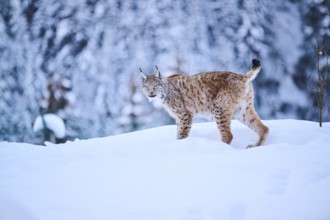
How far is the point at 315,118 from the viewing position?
8602 millimetres

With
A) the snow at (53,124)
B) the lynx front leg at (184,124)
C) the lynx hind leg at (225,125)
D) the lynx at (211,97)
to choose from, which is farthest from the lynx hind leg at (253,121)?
the snow at (53,124)

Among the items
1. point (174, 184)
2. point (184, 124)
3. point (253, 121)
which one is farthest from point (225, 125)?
point (174, 184)

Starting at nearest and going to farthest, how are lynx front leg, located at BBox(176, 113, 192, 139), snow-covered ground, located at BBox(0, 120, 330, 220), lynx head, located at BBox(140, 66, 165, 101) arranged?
snow-covered ground, located at BBox(0, 120, 330, 220)
lynx front leg, located at BBox(176, 113, 192, 139)
lynx head, located at BBox(140, 66, 165, 101)

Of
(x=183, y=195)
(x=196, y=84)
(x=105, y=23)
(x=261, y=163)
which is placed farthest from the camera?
(x=105, y=23)

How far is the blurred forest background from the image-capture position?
8.55m

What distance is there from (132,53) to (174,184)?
21.6 feet

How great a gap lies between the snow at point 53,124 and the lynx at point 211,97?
4.10 meters

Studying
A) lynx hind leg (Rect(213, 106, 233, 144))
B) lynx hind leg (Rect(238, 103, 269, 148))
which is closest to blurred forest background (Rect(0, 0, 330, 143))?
lynx hind leg (Rect(238, 103, 269, 148))

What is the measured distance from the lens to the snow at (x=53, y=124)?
28.4 feet

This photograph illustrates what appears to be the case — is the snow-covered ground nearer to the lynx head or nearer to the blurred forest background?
the lynx head

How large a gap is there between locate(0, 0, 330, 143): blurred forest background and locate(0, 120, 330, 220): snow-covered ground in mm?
4630

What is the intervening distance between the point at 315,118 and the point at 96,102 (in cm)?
533

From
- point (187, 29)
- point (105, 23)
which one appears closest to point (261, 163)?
point (187, 29)

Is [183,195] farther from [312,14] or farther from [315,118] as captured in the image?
[312,14]
